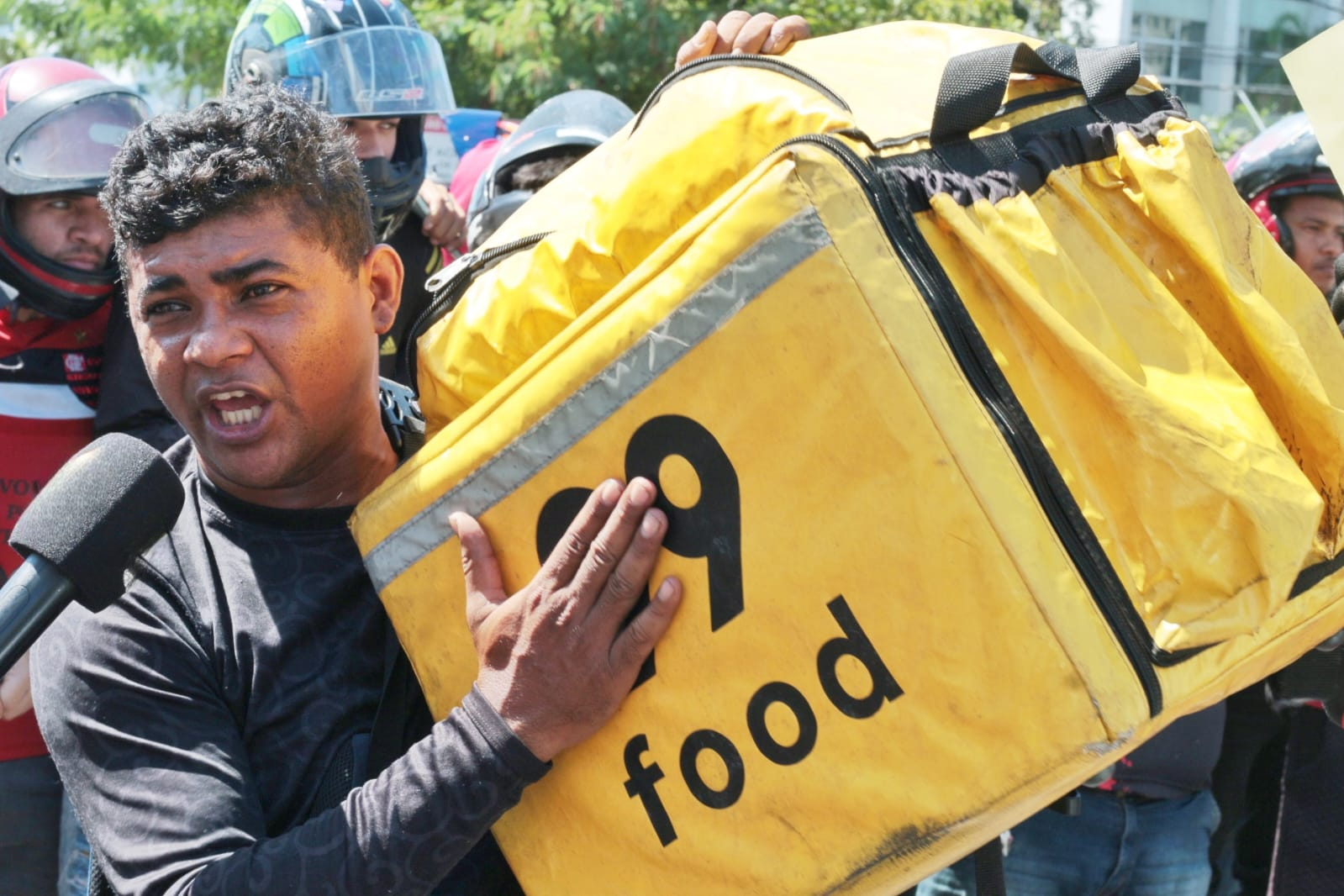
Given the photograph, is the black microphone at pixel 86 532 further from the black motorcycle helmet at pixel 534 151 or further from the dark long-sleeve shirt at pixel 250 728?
the black motorcycle helmet at pixel 534 151

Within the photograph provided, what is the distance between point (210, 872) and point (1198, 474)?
1.21 metres

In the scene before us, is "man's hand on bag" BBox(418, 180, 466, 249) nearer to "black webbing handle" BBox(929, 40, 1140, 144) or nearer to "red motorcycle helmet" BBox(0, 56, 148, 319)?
"red motorcycle helmet" BBox(0, 56, 148, 319)

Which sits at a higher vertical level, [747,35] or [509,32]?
[747,35]

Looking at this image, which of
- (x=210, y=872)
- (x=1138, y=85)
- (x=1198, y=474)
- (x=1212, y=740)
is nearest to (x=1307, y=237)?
(x=1212, y=740)

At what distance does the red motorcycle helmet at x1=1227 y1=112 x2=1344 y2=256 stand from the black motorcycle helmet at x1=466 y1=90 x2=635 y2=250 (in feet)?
6.32

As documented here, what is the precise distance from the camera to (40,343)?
3.31 m

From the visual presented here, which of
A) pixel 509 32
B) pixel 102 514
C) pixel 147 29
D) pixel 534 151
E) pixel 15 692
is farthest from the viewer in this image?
pixel 147 29

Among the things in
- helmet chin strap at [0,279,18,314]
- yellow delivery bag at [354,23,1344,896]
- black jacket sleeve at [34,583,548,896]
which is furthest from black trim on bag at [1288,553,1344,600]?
helmet chin strap at [0,279,18,314]

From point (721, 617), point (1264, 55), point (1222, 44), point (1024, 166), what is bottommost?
point (1264, 55)

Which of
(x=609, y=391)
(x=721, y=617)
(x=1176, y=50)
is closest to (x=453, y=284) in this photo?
(x=609, y=391)

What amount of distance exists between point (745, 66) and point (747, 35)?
1.15 feet

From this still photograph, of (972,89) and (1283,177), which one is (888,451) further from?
(1283,177)

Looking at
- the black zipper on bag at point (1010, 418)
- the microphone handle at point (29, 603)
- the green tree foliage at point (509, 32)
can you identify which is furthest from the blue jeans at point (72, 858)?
the green tree foliage at point (509, 32)

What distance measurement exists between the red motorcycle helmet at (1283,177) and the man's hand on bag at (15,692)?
134 inches
